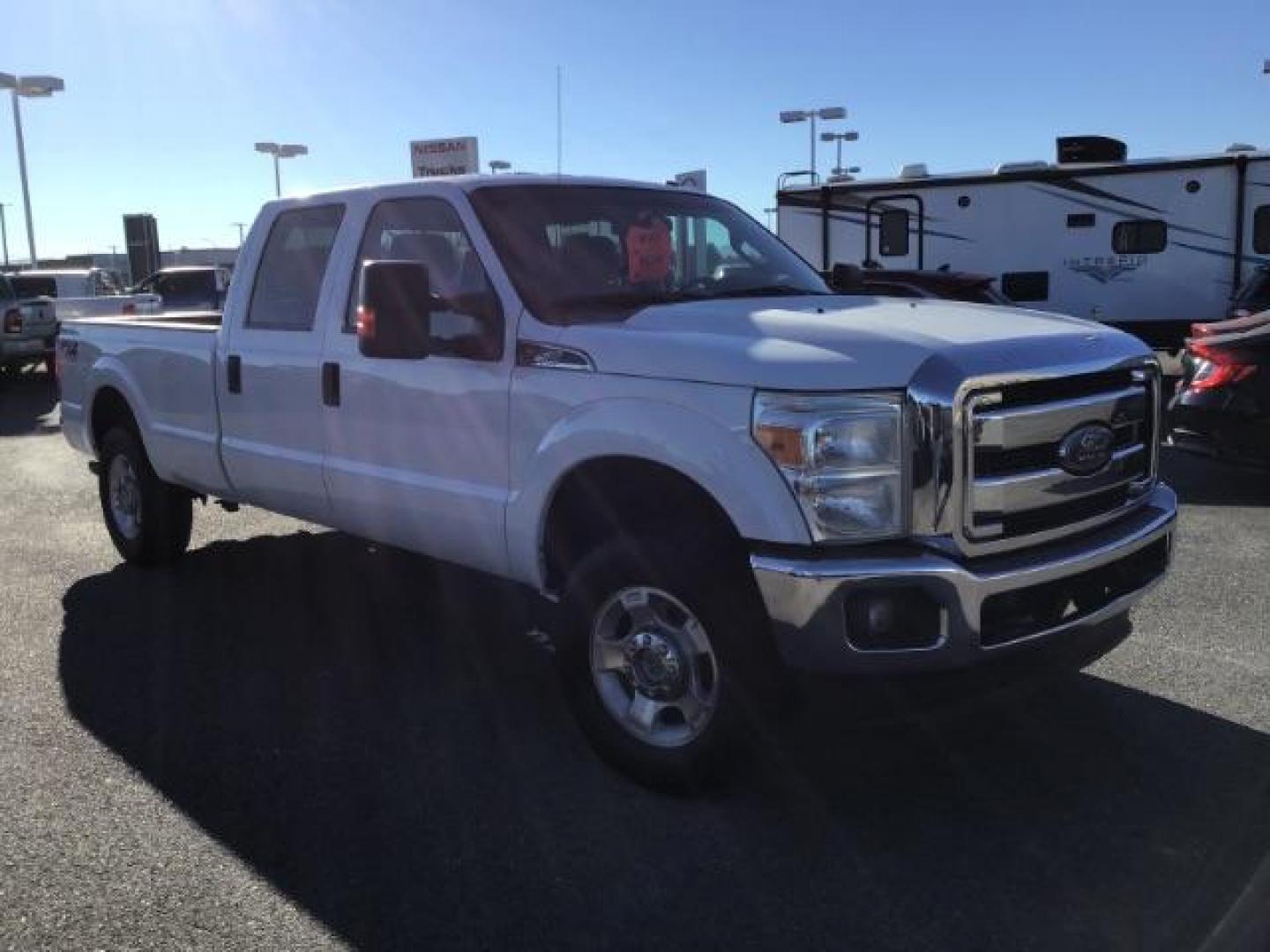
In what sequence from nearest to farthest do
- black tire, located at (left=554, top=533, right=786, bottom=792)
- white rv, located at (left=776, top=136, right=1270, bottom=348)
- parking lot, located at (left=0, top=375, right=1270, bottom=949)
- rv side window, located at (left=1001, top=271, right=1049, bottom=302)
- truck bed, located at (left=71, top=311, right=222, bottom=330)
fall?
parking lot, located at (left=0, top=375, right=1270, bottom=949) → black tire, located at (left=554, top=533, right=786, bottom=792) → truck bed, located at (left=71, top=311, right=222, bottom=330) → white rv, located at (left=776, top=136, right=1270, bottom=348) → rv side window, located at (left=1001, top=271, right=1049, bottom=302)

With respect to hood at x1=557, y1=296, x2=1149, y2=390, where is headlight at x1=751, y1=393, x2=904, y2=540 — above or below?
below

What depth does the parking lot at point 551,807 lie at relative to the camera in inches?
120

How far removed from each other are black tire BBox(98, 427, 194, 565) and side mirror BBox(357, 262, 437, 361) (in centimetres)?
299

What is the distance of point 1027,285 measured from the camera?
16.7m

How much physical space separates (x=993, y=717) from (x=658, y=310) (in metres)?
1.96

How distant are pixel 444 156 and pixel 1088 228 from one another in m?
9.20

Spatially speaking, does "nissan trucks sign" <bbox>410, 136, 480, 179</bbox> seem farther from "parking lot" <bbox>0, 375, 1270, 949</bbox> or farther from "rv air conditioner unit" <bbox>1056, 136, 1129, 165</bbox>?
"parking lot" <bbox>0, 375, 1270, 949</bbox>

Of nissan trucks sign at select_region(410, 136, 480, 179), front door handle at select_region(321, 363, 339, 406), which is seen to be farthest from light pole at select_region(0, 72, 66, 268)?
front door handle at select_region(321, 363, 339, 406)

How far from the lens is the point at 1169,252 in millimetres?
15602

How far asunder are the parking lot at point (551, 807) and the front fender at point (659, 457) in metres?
0.57

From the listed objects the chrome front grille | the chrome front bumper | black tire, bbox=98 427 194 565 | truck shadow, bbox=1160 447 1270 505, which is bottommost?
truck shadow, bbox=1160 447 1270 505

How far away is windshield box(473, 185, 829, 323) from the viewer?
421 cm

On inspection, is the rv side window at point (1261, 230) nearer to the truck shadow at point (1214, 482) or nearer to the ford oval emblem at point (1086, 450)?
the truck shadow at point (1214, 482)

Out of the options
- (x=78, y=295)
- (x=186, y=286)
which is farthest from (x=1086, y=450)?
(x=78, y=295)
